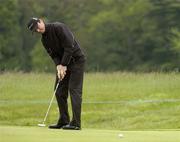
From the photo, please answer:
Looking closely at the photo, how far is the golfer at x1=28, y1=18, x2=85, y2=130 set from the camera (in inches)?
364

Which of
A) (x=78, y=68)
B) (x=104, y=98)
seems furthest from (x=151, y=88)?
(x=78, y=68)

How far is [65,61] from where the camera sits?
925 centimetres

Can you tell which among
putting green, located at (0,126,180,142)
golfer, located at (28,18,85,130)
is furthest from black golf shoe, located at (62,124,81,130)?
putting green, located at (0,126,180,142)

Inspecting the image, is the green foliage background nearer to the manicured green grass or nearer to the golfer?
the manicured green grass

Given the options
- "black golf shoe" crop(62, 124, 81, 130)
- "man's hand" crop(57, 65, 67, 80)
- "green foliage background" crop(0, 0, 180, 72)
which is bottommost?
"green foliage background" crop(0, 0, 180, 72)

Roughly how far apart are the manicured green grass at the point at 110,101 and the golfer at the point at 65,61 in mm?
5140

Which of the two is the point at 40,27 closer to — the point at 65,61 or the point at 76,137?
the point at 65,61

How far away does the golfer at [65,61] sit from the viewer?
30.3ft

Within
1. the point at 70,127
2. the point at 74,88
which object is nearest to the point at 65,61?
the point at 74,88

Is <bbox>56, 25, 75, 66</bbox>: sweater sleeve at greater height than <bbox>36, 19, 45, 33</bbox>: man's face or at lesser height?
lesser

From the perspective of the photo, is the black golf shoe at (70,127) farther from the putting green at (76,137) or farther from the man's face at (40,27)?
the man's face at (40,27)

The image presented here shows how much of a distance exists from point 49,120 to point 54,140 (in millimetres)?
9461

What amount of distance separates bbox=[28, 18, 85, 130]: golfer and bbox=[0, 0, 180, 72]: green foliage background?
53.2m

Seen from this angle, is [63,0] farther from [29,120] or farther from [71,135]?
[71,135]
